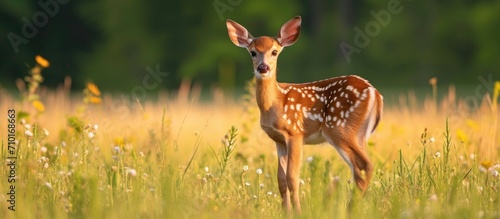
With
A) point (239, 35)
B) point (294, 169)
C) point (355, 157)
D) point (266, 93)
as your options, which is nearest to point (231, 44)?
point (239, 35)

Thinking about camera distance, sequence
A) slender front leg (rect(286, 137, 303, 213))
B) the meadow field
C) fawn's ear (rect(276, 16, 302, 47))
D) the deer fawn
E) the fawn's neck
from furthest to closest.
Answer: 1. fawn's ear (rect(276, 16, 302, 47))
2. the fawn's neck
3. the deer fawn
4. slender front leg (rect(286, 137, 303, 213))
5. the meadow field

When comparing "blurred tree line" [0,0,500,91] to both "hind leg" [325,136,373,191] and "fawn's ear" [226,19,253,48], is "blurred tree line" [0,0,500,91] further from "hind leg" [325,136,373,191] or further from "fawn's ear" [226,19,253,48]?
"hind leg" [325,136,373,191]

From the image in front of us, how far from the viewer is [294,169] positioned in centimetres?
584

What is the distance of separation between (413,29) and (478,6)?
2.47 m

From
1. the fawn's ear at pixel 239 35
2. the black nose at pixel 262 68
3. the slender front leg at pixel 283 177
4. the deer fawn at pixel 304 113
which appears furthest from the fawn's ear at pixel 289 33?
the slender front leg at pixel 283 177

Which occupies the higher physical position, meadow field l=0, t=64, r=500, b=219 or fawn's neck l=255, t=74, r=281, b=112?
fawn's neck l=255, t=74, r=281, b=112

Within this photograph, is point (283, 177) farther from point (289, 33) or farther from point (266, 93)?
point (289, 33)

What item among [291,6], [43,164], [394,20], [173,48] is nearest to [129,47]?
[173,48]

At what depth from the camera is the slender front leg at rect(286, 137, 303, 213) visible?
582 cm

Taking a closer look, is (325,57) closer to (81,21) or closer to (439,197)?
(81,21)

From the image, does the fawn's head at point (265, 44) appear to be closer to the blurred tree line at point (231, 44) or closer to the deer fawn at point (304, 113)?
the deer fawn at point (304, 113)

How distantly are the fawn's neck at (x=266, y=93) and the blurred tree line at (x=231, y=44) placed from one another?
24812 millimetres

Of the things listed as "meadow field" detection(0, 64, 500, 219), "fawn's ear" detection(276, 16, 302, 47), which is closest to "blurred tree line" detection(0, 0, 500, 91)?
"meadow field" detection(0, 64, 500, 219)

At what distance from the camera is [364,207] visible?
5.50 metres
